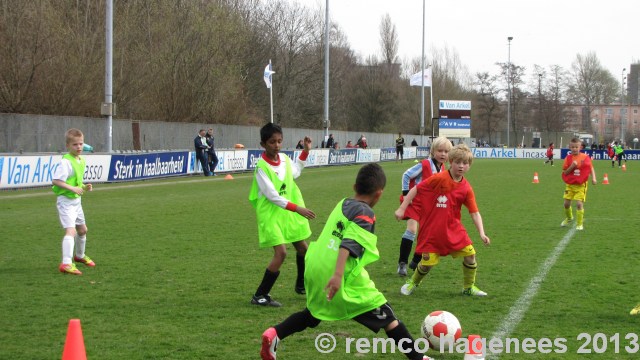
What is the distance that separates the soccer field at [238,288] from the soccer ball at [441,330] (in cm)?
12

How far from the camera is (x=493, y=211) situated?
55.8ft

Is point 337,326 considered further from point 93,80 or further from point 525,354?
point 93,80

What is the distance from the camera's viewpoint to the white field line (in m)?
6.34

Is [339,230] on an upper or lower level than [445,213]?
upper

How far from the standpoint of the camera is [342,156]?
44.3 m

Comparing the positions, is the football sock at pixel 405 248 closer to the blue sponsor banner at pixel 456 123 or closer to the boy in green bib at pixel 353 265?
the boy in green bib at pixel 353 265

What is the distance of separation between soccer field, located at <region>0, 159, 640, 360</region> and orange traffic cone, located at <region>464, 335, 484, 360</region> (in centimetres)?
42

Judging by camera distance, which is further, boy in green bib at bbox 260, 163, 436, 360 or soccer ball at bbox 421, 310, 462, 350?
soccer ball at bbox 421, 310, 462, 350

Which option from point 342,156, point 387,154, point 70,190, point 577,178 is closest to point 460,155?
point 70,190

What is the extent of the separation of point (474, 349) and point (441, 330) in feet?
1.62

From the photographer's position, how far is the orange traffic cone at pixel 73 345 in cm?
490

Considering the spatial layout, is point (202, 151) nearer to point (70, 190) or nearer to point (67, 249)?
point (67, 249)

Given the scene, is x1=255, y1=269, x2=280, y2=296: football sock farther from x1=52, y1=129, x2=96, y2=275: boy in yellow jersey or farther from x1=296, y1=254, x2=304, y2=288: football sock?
x1=52, y1=129, x2=96, y2=275: boy in yellow jersey

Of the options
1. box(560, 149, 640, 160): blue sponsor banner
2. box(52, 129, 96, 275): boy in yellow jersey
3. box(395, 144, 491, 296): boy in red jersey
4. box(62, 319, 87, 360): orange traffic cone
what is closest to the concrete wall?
box(52, 129, 96, 275): boy in yellow jersey
